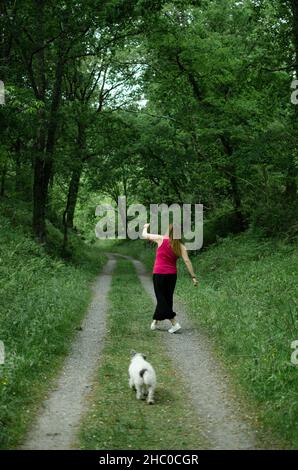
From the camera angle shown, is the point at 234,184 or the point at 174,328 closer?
the point at 174,328

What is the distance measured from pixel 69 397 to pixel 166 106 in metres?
24.2

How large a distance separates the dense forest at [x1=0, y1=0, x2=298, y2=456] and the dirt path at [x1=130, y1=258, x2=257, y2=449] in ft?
0.46

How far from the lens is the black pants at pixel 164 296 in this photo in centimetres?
1185

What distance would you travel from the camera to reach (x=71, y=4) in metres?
19.7

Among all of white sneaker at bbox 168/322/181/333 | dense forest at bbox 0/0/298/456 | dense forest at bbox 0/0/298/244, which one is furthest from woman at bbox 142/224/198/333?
dense forest at bbox 0/0/298/244

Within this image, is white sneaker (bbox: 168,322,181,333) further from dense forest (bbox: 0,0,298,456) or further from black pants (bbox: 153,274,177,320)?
dense forest (bbox: 0,0,298,456)

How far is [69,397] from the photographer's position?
→ 737 centimetres

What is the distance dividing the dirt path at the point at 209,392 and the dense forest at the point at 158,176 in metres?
0.14

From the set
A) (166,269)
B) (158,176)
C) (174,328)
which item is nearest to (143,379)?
(174,328)

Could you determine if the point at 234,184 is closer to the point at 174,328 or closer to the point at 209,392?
the point at 174,328

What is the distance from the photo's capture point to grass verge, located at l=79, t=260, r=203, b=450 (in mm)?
5836

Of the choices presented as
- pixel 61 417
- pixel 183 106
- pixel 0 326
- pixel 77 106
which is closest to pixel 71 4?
pixel 77 106

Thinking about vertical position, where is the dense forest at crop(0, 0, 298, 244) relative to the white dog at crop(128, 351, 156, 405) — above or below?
above

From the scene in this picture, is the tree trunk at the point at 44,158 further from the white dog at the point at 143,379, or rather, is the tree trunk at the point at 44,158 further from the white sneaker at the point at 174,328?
the white dog at the point at 143,379
